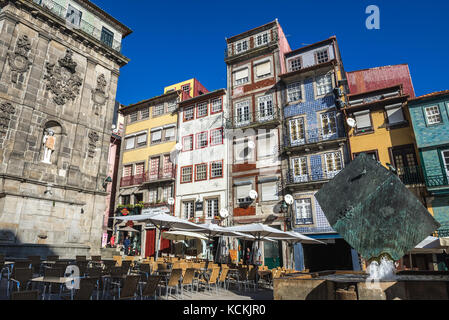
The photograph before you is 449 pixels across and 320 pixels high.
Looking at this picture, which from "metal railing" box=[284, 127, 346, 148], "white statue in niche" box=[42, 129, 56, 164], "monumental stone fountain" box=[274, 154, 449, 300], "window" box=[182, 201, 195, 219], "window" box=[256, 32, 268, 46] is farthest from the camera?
"window" box=[256, 32, 268, 46]

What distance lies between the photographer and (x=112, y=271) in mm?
7676

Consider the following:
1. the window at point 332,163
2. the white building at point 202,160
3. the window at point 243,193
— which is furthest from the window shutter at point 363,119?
the white building at point 202,160

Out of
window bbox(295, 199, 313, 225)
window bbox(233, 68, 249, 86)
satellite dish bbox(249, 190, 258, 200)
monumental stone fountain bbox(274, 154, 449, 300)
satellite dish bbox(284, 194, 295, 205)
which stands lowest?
monumental stone fountain bbox(274, 154, 449, 300)

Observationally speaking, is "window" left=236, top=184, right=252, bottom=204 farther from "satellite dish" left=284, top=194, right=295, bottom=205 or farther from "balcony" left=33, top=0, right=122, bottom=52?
"balcony" left=33, top=0, right=122, bottom=52

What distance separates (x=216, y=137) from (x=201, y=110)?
3.54m

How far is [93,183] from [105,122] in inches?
174

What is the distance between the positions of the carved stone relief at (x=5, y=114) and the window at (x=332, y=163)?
19.3 metres

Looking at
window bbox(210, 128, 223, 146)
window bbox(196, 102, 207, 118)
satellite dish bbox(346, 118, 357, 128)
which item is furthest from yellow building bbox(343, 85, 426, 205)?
window bbox(196, 102, 207, 118)

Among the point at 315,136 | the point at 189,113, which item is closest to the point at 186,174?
the point at 189,113

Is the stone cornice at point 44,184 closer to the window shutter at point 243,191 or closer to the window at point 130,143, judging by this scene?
the window shutter at point 243,191

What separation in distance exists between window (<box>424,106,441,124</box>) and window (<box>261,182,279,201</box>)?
10434 millimetres

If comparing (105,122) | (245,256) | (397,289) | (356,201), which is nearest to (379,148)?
(245,256)

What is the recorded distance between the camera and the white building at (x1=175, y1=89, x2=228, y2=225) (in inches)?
942

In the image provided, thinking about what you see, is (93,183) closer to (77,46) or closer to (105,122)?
(105,122)
